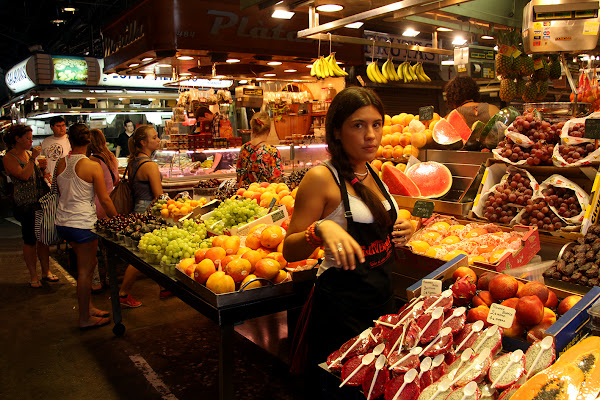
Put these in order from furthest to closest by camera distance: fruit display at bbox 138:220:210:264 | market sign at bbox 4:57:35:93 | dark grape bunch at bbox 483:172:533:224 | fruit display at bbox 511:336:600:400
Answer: market sign at bbox 4:57:35:93 → fruit display at bbox 138:220:210:264 → dark grape bunch at bbox 483:172:533:224 → fruit display at bbox 511:336:600:400

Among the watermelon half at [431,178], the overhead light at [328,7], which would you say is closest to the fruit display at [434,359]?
the watermelon half at [431,178]

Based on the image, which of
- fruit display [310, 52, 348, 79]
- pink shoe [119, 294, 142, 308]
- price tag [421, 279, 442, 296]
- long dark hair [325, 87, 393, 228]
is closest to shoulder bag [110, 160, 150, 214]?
pink shoe [119, 294, 142, 308]

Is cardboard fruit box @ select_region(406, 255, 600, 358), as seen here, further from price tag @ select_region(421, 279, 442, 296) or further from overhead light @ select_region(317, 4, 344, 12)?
overhead light @ select_region(317, 4, 344, 12)

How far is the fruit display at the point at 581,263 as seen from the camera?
6.83 ft

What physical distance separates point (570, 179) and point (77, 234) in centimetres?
406

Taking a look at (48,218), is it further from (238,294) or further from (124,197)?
(238,294)

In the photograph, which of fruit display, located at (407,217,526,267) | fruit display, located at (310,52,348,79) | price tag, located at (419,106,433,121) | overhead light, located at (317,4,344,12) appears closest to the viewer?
fruit display, located at (407,217,526,267)

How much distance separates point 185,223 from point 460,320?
262 cm

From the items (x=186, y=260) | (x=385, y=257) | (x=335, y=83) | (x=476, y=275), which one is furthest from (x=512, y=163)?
(x=335, y=83)

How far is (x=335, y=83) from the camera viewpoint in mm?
9039

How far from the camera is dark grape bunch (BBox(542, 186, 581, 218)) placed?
2.62m

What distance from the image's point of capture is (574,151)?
106 inches

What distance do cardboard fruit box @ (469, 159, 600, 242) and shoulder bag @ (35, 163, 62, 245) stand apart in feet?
12.6

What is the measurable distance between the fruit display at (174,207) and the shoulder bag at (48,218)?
0.94 metres
